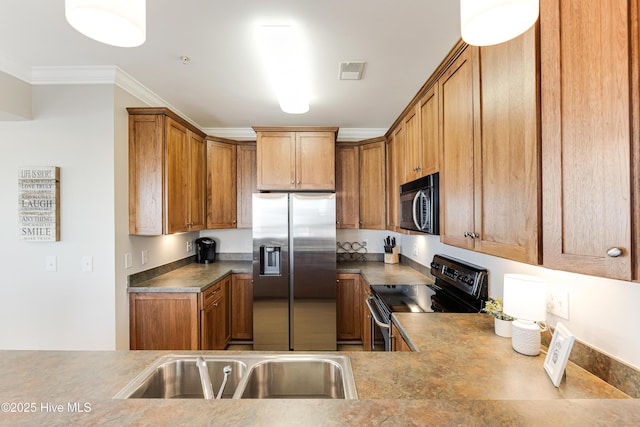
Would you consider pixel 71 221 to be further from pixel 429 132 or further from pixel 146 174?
pixel 429 132

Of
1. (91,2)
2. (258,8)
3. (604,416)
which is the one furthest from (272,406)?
(258,8)

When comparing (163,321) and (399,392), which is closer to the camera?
(399,392)

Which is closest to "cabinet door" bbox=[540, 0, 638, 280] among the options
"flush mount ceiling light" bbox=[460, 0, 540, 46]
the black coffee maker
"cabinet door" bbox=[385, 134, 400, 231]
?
"flush mount ceiling light" bbox=[460, 0, 540, 46]

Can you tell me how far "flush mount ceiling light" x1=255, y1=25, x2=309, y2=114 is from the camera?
175 centimetres

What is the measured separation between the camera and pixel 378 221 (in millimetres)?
3547

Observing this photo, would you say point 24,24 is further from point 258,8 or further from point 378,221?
point 378,221

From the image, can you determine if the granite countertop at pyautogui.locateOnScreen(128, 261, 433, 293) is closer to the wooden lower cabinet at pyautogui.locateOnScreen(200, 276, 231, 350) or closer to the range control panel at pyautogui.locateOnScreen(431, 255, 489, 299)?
the wooden lower cabinet at pyautogui.locateOnScreen(200, 276, 231, 350)

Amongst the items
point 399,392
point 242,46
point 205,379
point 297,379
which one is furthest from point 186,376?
point 242,46

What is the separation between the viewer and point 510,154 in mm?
1125

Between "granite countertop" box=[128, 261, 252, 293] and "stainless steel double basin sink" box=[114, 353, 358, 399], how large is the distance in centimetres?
145

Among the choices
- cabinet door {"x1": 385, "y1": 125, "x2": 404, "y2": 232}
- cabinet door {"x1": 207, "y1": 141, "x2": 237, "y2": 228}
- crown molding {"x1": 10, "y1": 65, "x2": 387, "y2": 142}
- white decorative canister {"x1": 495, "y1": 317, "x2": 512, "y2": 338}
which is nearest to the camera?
white decorative canister {"x1": 495, "y1": 317, "x2": 512, "y2": 338}

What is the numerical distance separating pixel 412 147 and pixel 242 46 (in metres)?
1.51

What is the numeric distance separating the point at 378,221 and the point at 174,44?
104 inches

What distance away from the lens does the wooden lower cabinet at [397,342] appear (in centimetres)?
155
